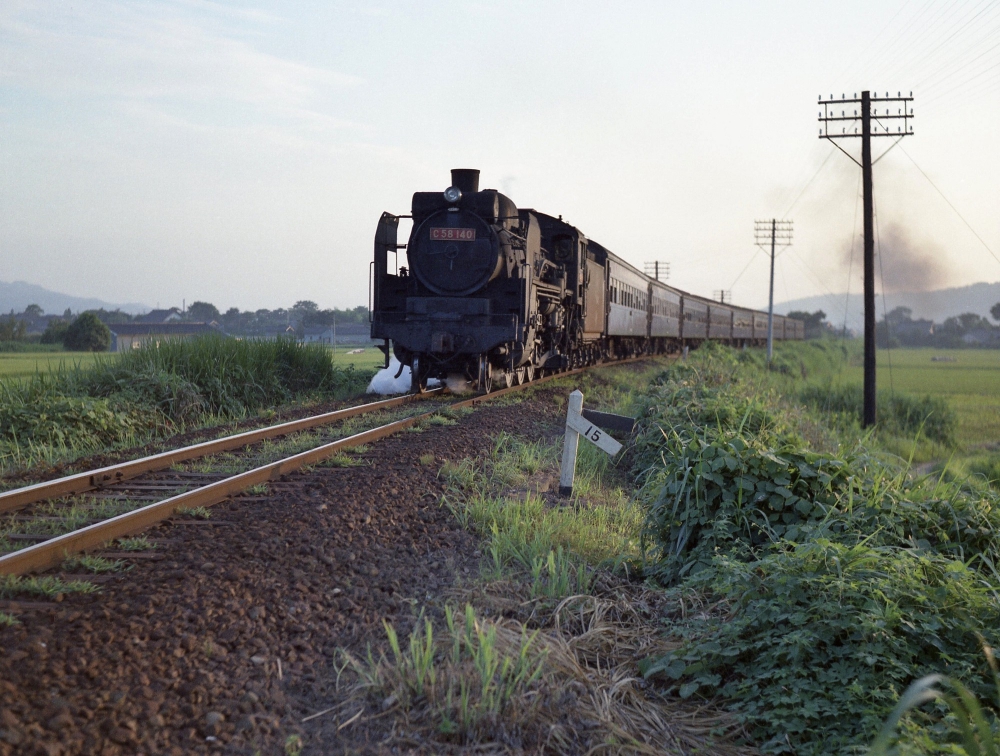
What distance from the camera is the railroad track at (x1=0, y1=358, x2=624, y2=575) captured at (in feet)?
14.3

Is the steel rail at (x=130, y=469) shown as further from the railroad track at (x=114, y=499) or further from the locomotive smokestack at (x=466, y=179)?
the locomotive smokestack at (x=466, y=179)

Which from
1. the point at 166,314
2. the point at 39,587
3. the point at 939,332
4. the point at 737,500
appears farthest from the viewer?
the point at 939,332

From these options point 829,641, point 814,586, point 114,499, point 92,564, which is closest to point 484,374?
point 114,499

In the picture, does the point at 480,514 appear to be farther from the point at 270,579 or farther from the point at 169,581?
the point at 169,581

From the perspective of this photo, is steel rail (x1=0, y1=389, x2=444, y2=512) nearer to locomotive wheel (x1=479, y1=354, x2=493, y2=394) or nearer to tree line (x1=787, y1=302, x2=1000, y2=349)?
locomotive wheel (x1=479, y1=354, x2=493, y2=394)

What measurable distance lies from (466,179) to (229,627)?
37.1ft

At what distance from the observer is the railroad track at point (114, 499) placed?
4344 mm

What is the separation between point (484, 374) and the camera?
13.4 metres

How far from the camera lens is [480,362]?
43.6 ft

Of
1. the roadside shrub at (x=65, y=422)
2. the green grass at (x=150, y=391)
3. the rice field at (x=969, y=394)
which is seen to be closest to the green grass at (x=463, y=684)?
the green grass at (x=150, y=391)

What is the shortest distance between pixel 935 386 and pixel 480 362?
31610mm

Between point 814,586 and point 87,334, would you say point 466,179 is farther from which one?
point 87,334

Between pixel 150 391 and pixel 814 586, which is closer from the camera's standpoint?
pixel 814 586

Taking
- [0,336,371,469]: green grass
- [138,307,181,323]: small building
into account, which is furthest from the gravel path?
[138,307,181,323]: small building
